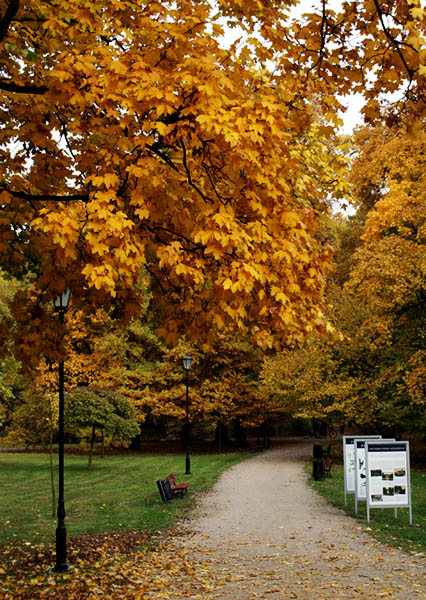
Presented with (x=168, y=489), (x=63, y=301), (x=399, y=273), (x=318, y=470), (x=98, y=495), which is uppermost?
(x=399, y=273)

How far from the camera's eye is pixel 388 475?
11.6 m

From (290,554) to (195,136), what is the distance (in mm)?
6444

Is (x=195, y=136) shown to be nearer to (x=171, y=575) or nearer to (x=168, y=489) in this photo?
(x=171, y=575)

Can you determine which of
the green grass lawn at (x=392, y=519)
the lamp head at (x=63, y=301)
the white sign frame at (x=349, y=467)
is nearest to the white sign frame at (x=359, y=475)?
the green grass lawn at (x=392, y=519)

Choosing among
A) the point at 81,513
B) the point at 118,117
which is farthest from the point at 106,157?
the point at 81,513

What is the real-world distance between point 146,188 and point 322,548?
21.0 feet

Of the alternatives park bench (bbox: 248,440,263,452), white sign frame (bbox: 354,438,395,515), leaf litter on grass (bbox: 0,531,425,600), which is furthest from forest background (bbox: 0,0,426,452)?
park bench (bbox: 248,440,263,452)

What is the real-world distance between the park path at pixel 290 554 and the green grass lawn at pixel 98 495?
4.32ft

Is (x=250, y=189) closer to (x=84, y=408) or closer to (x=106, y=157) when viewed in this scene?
(x=106, y=157)

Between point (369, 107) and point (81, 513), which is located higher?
point (369, 107)

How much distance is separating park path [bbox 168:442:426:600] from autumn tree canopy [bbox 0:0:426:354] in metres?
3.03

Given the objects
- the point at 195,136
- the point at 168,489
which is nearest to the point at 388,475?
the point at 168,489

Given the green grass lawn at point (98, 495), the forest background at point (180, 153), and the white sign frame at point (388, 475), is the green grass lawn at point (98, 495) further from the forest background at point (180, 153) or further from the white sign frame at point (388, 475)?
the forest background at point (180, 153)

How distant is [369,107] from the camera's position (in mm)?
6227
